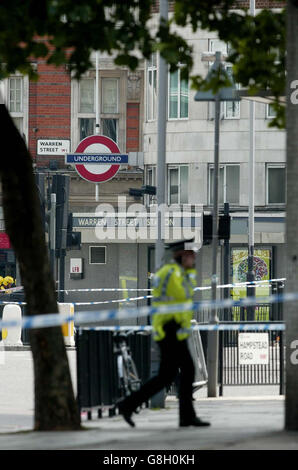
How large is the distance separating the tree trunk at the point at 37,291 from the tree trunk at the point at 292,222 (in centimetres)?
211

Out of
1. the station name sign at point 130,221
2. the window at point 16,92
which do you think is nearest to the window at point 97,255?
the station name sign at point 130,221

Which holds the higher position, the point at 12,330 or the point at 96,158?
the point at 96,158

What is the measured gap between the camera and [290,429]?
985 centimetres

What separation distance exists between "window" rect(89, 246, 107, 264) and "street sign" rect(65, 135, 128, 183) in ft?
11.6

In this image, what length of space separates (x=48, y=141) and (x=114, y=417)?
94.2 ft

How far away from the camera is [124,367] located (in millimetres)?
13078

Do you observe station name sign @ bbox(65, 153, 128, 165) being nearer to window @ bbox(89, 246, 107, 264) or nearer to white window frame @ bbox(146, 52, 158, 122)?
white window frame @ bbox(146, 52, 158, 122)

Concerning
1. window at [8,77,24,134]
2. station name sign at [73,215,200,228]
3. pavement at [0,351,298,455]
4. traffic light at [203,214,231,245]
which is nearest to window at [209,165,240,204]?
station name sign at [73,215,200,228]

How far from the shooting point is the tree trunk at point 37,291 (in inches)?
424

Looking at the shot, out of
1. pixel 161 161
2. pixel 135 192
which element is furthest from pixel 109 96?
pixel 161 161

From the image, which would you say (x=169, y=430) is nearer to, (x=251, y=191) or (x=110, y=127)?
(x=251, y=191)

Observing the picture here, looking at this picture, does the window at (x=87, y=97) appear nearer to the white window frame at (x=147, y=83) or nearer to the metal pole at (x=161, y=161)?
the white window frame at (x=147, y=83)

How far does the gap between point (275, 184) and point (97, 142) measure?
687cm

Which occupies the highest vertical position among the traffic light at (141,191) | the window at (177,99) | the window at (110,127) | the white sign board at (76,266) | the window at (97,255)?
the window at (177,99)
